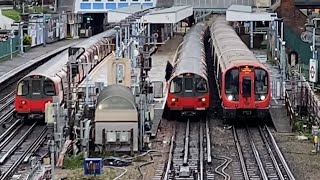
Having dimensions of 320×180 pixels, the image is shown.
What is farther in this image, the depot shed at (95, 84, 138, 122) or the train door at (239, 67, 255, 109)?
the train door at (239, 67, 255, 109)

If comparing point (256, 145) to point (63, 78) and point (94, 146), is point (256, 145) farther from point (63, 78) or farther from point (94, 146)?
point (63, 78)

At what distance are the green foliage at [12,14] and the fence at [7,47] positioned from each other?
873 cm

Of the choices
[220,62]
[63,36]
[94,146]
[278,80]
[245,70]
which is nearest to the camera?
[94,146]

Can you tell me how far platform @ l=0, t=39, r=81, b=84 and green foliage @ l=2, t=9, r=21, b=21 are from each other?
3.59m

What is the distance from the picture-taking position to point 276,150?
22.6 metres

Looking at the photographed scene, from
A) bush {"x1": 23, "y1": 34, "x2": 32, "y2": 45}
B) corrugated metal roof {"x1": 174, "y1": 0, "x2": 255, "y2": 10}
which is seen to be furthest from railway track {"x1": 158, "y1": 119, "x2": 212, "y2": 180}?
corrugated metal roof {"x1": 174, "y1": 0, "x2": 255, "y2": 10}

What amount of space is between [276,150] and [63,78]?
867 cm

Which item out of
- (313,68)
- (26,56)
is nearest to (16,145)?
(313,68)

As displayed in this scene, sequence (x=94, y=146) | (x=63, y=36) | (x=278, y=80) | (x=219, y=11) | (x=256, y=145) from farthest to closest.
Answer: (x=63, y=36), (x=219, y=11), (x=278, y=80), (x=256, y=145), (x=94, y=146)

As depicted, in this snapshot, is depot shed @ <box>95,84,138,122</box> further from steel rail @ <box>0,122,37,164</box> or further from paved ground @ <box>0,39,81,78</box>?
paved ground @ <box>0,39,81,78</box>

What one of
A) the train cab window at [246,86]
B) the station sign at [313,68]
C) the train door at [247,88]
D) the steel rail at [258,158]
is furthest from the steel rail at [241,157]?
the station sign at [313,68]

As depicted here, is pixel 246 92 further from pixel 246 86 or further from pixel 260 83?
pixel 260 83

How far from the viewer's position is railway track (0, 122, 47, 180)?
68.4 ft

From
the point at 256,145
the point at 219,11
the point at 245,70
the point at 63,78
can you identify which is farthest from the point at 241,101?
the point at 219,11
